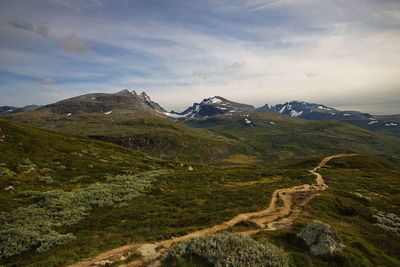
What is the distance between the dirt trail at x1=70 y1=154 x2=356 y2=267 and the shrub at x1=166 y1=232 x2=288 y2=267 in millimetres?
2042

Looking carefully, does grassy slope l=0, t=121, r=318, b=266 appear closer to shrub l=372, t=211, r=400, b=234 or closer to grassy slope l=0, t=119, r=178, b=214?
grassy slope l=0, t=119, r=178, b=214

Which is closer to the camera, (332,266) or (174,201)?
(332,266)

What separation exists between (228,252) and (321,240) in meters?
8.05

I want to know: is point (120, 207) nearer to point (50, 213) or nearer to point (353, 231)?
point (50, 213)

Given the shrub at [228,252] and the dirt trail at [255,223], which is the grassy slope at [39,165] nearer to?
the dirt trail at [255,223]

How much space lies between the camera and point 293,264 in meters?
14.0

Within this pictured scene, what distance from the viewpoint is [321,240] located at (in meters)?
16.5

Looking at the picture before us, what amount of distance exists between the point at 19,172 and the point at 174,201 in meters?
37.6

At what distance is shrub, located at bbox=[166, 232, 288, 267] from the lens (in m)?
13.1

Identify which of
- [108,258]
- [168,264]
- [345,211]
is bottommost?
[345,211]

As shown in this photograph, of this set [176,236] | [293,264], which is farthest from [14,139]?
[293,264]

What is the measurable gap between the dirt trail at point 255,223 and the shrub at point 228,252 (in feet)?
6.70

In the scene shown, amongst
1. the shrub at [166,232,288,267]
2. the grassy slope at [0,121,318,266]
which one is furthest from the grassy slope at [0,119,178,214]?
the shrub at [166,232,288,267]

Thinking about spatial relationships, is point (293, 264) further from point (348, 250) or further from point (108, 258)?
point (108, 258)
